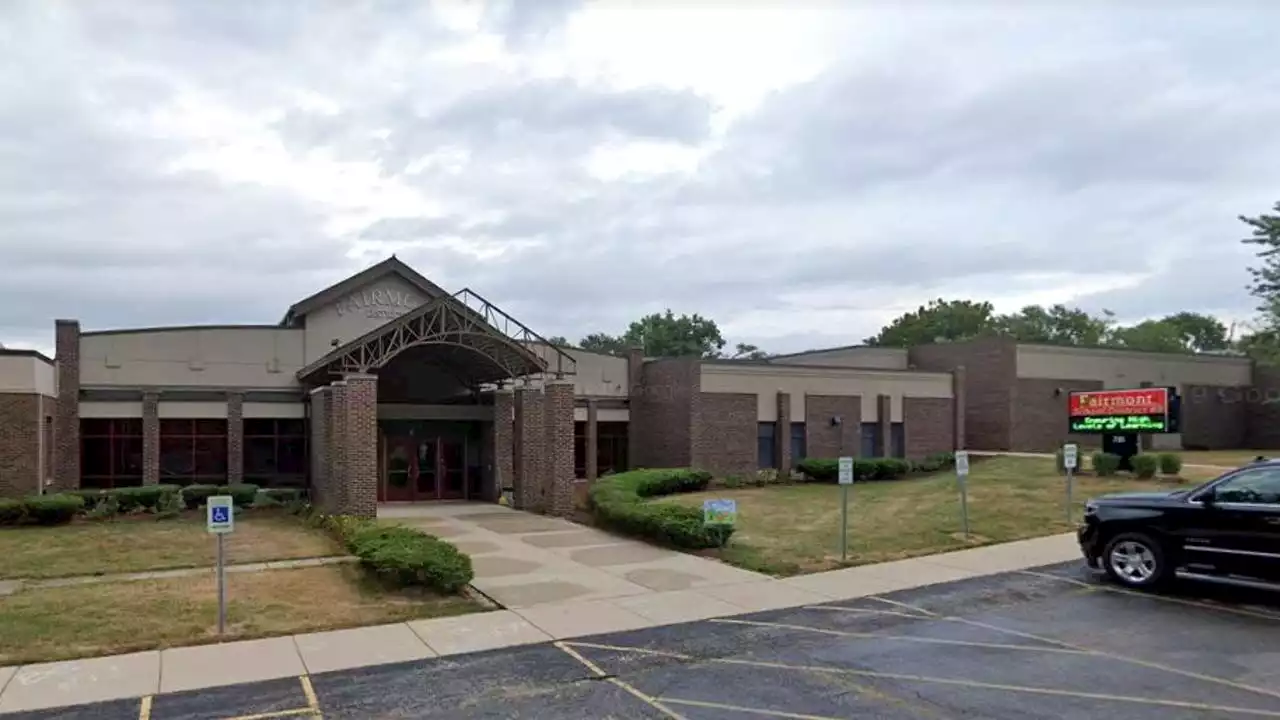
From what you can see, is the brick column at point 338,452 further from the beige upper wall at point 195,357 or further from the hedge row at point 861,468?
the hedge row at point 861,468

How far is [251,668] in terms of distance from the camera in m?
9.14

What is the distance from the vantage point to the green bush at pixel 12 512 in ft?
67.5

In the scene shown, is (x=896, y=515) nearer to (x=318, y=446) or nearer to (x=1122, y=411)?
(x=1122, y=411)

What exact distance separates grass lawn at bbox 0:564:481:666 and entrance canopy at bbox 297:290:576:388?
888 centimetres

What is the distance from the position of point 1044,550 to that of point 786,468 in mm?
16561

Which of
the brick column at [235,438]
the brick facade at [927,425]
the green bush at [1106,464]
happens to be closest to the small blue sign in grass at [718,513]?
the green bush at [1106,464]

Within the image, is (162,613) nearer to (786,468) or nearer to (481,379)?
(481,379)

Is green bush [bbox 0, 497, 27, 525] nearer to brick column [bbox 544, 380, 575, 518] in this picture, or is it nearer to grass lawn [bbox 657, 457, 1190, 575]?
brick column [bbox 544, 380, 575, 518]

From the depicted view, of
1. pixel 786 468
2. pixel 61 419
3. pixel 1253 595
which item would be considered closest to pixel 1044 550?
pixel 1253 595

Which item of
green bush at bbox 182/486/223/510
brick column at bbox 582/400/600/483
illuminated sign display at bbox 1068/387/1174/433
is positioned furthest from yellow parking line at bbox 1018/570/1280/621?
green bush at bbox 182/486/223/510

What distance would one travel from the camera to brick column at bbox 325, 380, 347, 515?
66.7 ft

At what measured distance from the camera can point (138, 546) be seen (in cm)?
1745

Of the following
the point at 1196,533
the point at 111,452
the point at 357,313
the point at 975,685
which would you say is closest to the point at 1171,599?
the point at 1196,533

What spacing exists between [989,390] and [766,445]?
12.7 meters
